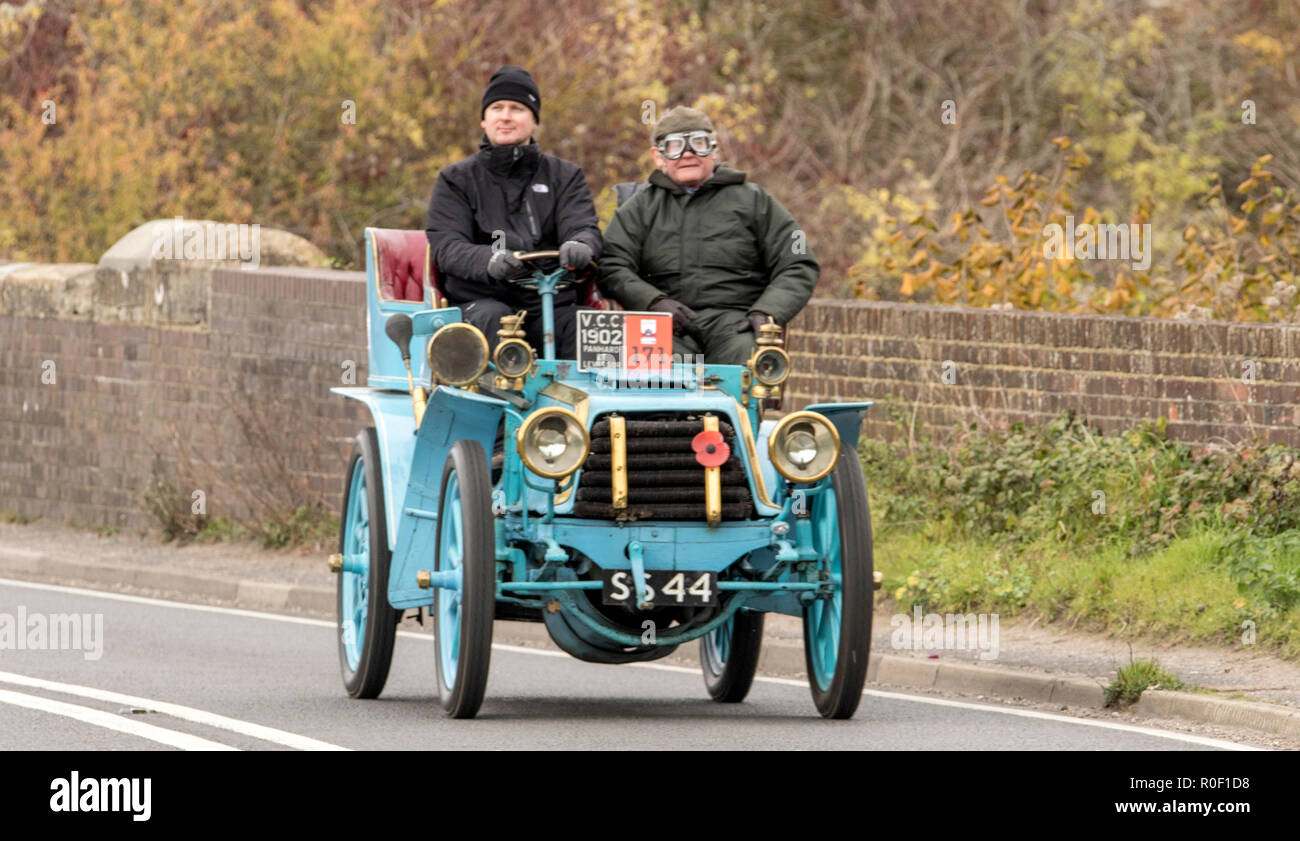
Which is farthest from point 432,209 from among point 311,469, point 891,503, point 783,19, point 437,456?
point 783,19

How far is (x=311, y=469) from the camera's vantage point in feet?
56.0

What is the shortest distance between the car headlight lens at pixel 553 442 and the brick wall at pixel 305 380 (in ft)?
17.6

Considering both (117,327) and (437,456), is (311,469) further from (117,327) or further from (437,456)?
(437,456)

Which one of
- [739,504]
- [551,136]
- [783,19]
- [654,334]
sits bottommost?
[739,504]

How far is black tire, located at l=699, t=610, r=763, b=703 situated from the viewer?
10180 millimetres

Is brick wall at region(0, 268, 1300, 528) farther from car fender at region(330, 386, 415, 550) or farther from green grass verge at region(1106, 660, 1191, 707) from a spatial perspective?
car fender at region(330, 386, 415, 550)

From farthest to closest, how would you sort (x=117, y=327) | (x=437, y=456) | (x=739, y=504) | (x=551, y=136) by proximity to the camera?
1. (x=551, y=136)
2. (x=117, y=327)
3. (x=437, y=456)
4. (x=739, y=504)

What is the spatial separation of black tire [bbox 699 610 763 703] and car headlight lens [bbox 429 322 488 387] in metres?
1.82

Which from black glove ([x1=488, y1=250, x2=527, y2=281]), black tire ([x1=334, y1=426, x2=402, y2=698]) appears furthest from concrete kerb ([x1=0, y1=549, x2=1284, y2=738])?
black glove ([x1=488, y1=250, x2=527, y2=281])

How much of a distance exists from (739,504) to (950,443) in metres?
5.40

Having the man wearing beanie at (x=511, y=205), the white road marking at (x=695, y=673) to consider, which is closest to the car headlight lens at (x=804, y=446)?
the man wearing beanie at (x=511, y=205)

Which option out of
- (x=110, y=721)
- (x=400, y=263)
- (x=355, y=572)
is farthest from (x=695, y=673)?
(x=110, y=721)

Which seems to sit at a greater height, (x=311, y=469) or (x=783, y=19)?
(x=783, y=19)

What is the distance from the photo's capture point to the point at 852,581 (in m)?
8.71
